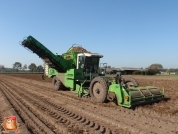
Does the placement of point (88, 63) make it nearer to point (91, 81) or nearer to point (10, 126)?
point (91, 81)

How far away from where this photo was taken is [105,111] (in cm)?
677

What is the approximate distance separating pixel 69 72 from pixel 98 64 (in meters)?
1.85

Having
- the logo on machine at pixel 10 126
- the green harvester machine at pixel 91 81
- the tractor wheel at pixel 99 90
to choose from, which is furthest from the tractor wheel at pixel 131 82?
the logo on machine at pixel 10 126

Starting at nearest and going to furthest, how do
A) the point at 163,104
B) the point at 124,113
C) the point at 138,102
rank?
the point at 124,113 → the point at 138,102 → the point at 163,104

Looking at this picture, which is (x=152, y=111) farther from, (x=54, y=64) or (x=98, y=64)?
(x=54, y=64)

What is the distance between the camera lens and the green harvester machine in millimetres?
7438

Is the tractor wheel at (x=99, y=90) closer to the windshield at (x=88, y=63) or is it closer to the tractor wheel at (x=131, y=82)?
the tractor wheel at (x=131, y=82)

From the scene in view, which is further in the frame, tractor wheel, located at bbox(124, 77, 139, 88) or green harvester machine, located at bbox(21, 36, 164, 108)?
tractor wheel, located at bbox(124, 77, 139, 88)

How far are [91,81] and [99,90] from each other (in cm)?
70

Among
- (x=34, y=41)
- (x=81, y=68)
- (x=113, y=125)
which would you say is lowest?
(x=113, y=125)

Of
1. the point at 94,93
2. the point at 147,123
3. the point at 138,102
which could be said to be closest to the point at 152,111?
the point at 138,102

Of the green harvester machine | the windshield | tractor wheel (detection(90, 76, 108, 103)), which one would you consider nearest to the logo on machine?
the green harvester machine

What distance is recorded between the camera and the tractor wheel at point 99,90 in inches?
314

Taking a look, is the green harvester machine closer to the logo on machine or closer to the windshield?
the windshield
